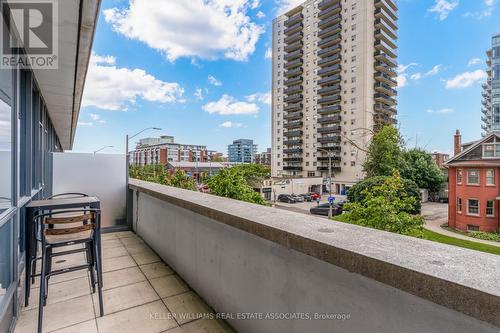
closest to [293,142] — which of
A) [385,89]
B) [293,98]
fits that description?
[293,98]

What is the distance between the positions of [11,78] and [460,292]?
148 inches

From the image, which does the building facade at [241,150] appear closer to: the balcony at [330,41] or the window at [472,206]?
the balcony at [330,41]

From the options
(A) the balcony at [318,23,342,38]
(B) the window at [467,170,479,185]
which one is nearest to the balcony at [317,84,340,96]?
(A) the balcony at [318,23,342,38]

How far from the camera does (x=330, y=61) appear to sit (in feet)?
145

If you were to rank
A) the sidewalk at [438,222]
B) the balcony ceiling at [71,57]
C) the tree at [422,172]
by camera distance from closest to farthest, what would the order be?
the balcony ceiling at [71,57] < the sidewalk at [438,222] < the tree at [422,172]

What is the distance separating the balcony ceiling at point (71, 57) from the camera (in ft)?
7.41

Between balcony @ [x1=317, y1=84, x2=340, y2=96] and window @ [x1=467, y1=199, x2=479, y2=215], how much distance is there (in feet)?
97.3

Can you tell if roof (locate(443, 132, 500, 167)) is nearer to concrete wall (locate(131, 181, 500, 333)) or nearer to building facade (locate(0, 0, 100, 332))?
concrete wall (locate(131, 181, 500, 333))

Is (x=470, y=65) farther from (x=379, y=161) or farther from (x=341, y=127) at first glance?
(x=379, y=161)

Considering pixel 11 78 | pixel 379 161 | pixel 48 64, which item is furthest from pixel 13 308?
pixel 379 161

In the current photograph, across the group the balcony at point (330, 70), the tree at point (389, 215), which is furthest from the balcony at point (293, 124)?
the tree at point (389, 215)

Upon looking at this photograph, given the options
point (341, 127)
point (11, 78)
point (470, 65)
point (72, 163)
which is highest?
point (470, 65)

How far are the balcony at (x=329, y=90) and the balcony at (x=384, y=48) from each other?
8.83m

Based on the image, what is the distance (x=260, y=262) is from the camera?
1950mm
